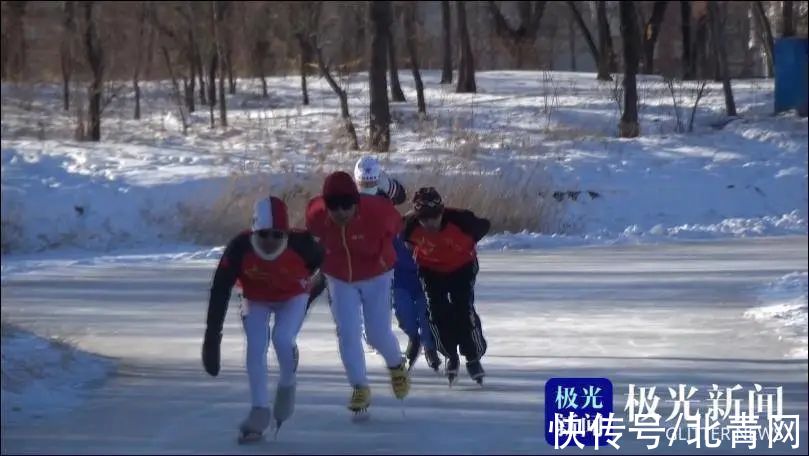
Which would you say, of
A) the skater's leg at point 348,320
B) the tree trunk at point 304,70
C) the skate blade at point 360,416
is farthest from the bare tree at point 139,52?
the skater's leg at point 348,320

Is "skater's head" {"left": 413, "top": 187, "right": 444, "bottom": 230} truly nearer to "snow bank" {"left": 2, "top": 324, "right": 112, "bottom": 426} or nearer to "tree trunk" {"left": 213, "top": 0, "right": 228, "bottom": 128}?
"tree trunk" {"left": 213, "top": 0, "right": 228, "bottom": 128}

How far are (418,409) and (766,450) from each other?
1.42m

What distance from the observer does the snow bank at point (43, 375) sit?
293 inches

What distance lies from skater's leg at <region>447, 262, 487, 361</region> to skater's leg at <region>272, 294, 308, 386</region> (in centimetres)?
66

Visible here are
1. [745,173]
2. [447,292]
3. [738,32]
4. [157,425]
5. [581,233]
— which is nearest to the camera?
[447,292]

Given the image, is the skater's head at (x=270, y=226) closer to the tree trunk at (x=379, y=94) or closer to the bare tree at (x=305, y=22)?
the tree trunk at (x=379, y=94)

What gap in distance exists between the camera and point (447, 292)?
16.2 feet

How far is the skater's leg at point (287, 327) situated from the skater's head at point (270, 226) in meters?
0.33

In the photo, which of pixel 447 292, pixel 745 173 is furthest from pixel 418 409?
pixel 745 173

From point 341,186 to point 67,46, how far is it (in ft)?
22.5

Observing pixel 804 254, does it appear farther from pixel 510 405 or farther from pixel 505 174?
pixel 505 174

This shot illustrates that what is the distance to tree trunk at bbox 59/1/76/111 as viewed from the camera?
10.6 m

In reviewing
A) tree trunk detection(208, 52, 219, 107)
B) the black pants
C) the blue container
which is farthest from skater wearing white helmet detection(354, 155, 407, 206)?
tree trunk detection(208, 52, 219, 107)

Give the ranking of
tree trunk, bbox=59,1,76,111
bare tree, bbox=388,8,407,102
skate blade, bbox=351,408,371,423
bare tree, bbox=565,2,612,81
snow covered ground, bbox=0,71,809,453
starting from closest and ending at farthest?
skate blade, bbox=351,408,371,423
bare tree, bbox=565,2,612,81
snow covered ground, bbox=0,71,809,453
bare tree, bbox=388,8,407,102
tree trunk, bbox=59,1,76,111
